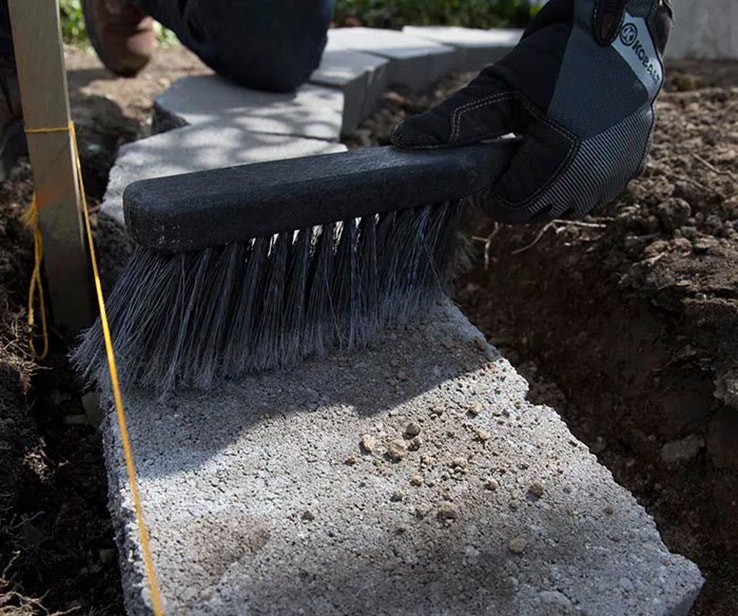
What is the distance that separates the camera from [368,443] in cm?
156

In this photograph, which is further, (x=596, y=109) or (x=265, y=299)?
(x=596, y=109)

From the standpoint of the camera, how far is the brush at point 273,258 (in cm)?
157

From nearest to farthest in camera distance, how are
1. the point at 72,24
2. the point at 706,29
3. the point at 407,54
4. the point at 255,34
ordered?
the point at 255,34
the point at 407,54
the point at 706,29
the point at 72,24

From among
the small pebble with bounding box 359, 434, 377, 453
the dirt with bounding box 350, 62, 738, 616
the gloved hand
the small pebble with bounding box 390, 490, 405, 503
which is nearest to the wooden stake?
the gloved hand

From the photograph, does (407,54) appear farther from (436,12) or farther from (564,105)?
(564,105)

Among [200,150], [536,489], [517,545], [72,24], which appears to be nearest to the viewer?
[517,545]

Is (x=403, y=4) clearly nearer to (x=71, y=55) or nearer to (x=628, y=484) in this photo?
(x=71, y=55)

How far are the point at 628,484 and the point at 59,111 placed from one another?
1.53 metres

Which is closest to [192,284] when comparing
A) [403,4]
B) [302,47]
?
[302,47]

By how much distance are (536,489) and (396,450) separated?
0.27 m

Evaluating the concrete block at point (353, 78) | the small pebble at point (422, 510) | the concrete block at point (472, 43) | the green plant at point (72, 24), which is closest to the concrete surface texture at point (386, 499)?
the small pebble at point (422, 510)

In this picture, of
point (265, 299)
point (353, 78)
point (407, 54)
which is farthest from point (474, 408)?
point (407, 54)

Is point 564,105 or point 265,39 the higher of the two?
point 564,105

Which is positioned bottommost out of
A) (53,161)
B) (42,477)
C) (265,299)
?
(42,477)
